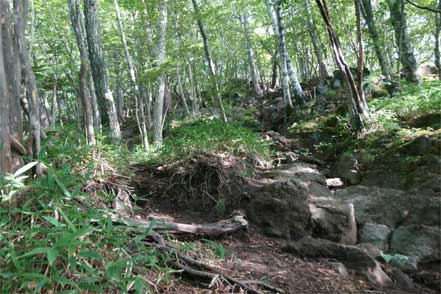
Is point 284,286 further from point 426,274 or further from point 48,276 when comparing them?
point 48,276

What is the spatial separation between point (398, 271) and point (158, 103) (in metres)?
7.77

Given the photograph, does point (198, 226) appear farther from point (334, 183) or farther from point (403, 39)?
point (403, 39)

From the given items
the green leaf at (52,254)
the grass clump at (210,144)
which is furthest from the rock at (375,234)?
the green leaf at (52,254)

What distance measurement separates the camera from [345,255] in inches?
131

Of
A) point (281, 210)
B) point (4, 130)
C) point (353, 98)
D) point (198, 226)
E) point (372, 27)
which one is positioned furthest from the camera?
point (372, 27)

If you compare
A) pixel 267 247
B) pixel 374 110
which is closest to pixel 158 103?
pixel 374 110

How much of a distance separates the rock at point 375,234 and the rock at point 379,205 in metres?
0.19

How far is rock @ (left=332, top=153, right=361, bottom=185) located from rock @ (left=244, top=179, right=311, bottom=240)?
190 centimetres

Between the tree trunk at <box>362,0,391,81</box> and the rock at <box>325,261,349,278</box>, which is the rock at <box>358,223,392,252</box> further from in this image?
the tree trunk at <box>362,0,391,81</box>

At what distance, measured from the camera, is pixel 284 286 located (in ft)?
9.02

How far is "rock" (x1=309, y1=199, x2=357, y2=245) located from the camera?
3969 millimetres

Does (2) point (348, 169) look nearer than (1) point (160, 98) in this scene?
Yes

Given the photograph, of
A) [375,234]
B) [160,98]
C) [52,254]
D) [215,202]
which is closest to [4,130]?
[52,254]

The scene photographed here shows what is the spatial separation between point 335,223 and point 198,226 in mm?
1541
